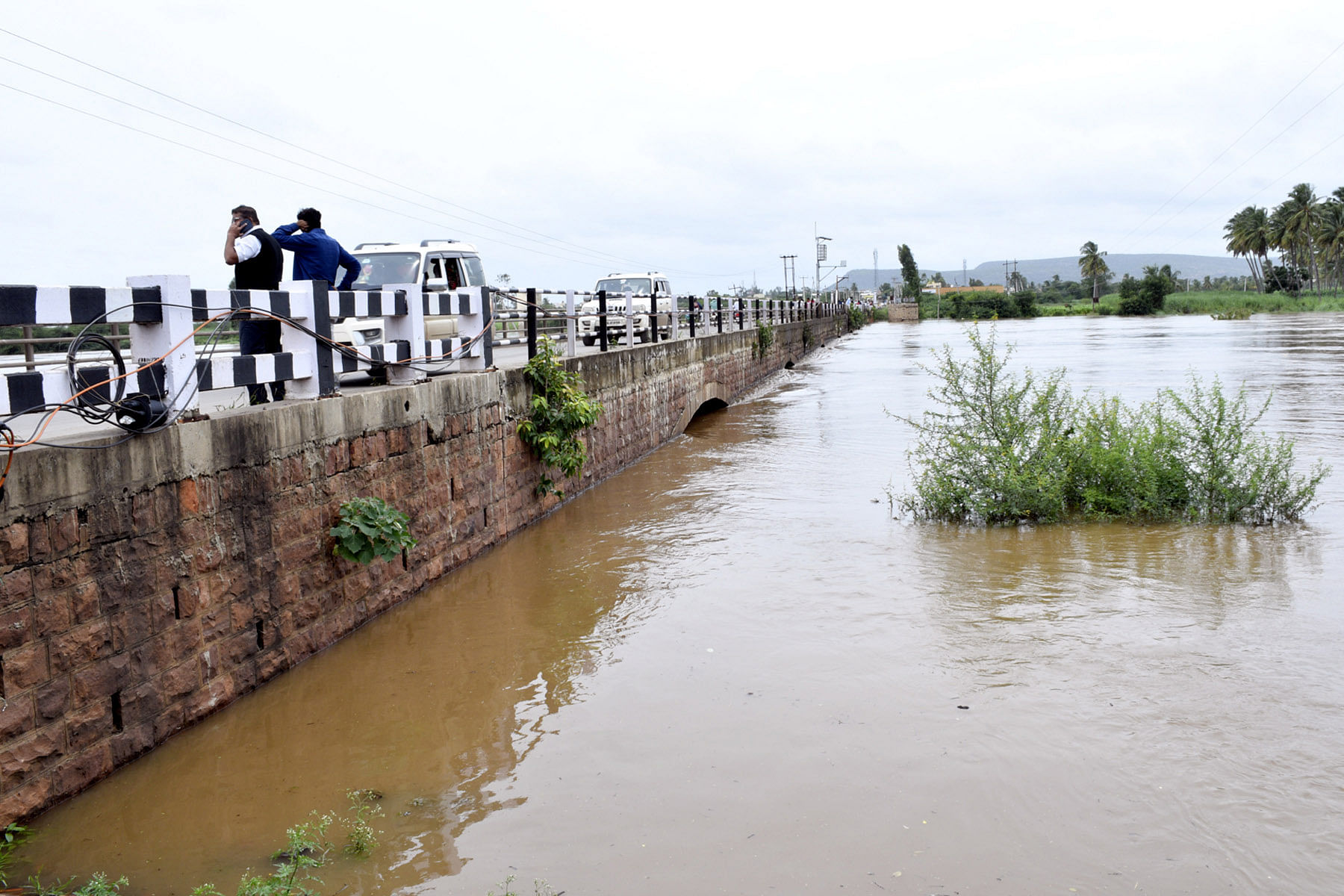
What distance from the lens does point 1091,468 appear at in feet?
35.1

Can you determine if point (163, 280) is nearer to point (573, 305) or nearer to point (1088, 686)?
point (1088, 686)

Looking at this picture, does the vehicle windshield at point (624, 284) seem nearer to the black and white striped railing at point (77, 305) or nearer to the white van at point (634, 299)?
the white van at point (634, 299)

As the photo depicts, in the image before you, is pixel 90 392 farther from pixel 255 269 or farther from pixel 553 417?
pixel 553 417

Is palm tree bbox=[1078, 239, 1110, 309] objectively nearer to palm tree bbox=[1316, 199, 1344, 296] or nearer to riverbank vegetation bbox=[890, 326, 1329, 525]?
palm tree bbox=[1316, 199, 1344, 296]

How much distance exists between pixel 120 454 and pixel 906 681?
4560mm

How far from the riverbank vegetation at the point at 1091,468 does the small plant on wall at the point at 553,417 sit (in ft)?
12.1

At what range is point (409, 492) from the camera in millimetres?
8062

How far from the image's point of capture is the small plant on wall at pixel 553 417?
10859 mm

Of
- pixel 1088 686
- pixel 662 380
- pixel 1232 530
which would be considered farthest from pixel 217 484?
pixel 662 380

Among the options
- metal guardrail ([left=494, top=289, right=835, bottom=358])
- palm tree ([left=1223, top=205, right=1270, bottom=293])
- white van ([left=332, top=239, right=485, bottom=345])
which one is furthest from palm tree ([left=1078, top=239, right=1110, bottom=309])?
white van ([left=332, top=239, right=485, bottom=345])

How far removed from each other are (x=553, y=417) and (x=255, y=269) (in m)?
3.95

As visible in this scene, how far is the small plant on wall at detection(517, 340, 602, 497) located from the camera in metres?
10.9

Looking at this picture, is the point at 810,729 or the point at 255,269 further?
the point at 255,269

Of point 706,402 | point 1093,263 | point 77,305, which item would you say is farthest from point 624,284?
point 1093,263
